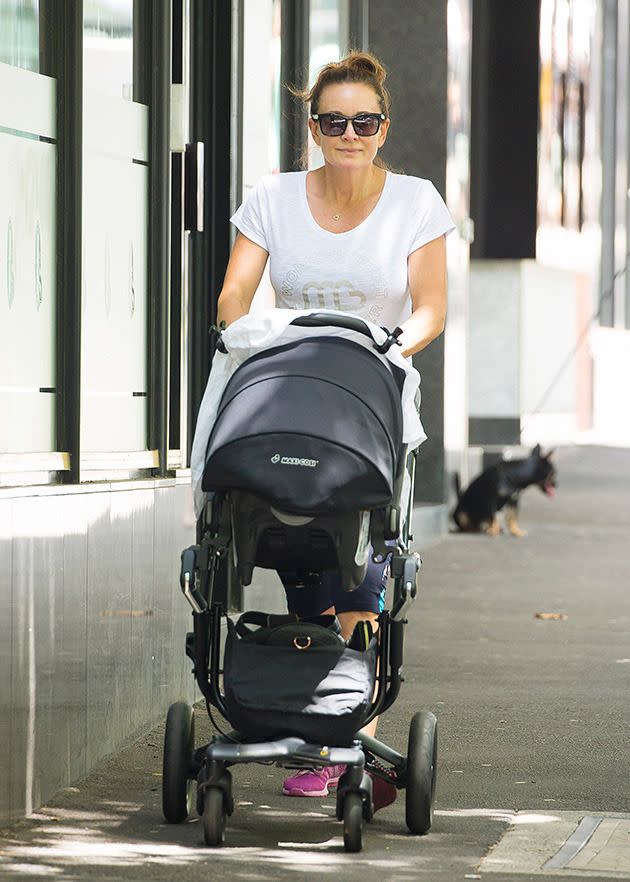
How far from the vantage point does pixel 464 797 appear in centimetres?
563

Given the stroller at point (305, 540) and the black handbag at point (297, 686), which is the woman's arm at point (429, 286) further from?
the black handbag at point (297, 686)

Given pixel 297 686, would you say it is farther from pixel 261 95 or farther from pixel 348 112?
pixel 261 95

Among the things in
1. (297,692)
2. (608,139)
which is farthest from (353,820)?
(608,139)

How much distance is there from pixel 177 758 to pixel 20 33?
2357mm

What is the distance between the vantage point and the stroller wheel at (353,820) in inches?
187

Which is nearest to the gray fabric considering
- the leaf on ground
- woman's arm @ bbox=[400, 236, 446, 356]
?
woman's arm @ bbox=[400, 236, 446, 356]

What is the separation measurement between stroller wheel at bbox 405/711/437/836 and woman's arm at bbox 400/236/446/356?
3.50 feet

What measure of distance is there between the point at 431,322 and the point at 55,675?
5.28 feet

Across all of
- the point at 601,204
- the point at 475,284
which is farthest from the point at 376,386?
the point at 601,204

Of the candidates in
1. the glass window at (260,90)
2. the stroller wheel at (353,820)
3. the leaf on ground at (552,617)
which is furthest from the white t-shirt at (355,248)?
the leaf on ground at (552,617)

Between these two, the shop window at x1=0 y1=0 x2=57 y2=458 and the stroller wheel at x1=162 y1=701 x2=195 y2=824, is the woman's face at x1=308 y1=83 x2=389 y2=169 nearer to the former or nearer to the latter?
the shop window at x1=0 y1=0 x2=57 y2=458

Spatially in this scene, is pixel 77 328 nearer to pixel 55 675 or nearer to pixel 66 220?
pixel 66 220

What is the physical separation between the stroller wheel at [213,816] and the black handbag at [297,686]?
0.18 m

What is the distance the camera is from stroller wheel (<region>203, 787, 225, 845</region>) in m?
4.77
